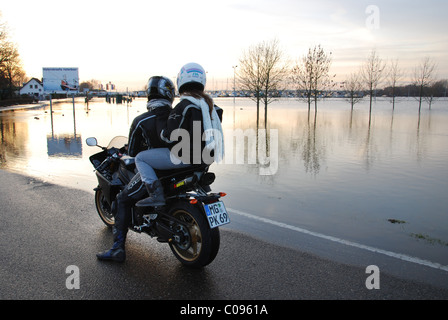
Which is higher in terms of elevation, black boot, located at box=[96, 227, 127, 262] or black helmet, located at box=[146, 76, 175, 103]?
black helmet, located at box=[146, 76, 175, 103]

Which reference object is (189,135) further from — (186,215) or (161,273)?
(161,273)

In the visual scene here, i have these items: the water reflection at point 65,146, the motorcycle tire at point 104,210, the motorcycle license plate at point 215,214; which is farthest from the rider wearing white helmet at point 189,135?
the water reflection at point 65,146

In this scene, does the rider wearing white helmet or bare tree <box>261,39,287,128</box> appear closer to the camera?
the rider wearing white helmet

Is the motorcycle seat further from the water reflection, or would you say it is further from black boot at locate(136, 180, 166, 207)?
the water reflection

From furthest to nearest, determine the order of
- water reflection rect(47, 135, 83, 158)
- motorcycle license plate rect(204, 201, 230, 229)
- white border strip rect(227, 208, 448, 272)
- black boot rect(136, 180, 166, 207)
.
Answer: water reflection rect(47, 135, 83, 158) < white border strip rect(227, 208, 448, 272) < black boot rect(136, 180, 166, 207) < motorcycle license plate rect(204, 201, 230, 229)

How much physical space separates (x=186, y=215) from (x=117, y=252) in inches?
36.8

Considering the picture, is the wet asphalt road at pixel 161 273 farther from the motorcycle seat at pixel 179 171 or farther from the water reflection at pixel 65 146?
the water reflection at pixel 65 146

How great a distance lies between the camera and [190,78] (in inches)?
148

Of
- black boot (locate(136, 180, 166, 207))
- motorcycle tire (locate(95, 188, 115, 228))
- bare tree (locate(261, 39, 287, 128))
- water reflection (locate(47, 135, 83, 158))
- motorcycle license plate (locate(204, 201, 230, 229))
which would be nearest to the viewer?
motorcycle license plate (locate(204, 201, 230, 229))

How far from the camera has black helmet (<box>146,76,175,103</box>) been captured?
411 centimetres

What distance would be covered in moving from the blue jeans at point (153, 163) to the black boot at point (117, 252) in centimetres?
82

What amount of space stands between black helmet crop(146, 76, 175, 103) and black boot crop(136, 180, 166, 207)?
101cm

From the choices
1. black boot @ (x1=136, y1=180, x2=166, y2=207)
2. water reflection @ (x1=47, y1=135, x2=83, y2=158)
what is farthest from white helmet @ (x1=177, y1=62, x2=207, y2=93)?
water reflection @ (x1=47, y1=135, x2=83, y2=158)
